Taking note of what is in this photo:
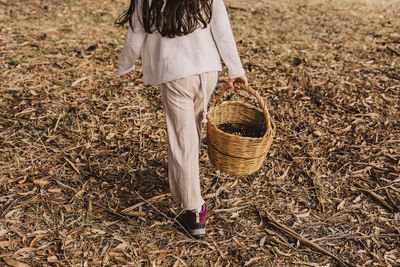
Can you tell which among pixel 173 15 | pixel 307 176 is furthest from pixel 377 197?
pixel 173 15

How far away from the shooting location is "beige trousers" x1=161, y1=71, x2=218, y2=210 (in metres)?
2.01

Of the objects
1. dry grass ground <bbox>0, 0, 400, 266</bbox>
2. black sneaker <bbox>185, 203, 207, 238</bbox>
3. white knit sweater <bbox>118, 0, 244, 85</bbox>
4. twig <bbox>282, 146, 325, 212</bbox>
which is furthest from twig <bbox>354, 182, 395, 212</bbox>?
white knit sweater <bbox>118, 0, 244, 85</bbox>

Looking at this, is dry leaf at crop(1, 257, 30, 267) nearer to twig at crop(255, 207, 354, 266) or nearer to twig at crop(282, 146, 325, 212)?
twig at crop(255, 207, 354, 266)

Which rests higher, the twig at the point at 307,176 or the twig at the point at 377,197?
the twig at the point at 377,197

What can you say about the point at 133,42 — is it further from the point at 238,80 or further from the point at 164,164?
the point at 164,164

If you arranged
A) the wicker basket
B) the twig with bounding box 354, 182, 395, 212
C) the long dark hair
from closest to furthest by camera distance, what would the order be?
the long dark hair
the wicker basket
the twig with bounding box 354, 182, 395, 212

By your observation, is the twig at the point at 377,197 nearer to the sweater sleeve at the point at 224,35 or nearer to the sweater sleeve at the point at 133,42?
the sweater sleeve at the point at 224,35

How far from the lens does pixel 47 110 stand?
11.5 ft

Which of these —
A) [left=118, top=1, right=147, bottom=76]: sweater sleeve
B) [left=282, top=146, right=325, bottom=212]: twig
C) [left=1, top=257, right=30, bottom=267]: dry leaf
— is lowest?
[left=282, top=146, right=325, bottom=212]: twig

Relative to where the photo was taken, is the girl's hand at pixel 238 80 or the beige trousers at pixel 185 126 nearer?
the beige trousers at pixel 185 126

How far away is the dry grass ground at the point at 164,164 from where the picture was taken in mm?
2346

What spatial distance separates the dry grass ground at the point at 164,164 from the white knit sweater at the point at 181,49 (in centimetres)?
117

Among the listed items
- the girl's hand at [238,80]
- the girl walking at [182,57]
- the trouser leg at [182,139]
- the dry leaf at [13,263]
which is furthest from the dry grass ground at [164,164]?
the girl's hand at [238,80]

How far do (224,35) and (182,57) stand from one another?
1.01 feet
